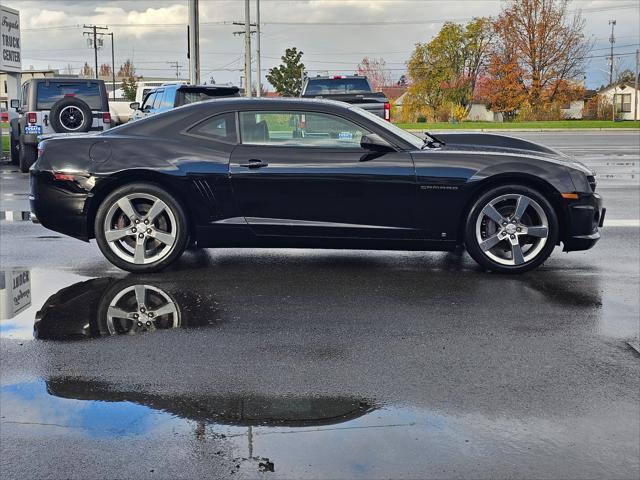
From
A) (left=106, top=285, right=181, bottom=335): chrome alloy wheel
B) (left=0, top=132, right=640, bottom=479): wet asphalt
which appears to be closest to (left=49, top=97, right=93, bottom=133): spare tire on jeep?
(left=0, top=132, right=640, bottom=479): wet asphalt

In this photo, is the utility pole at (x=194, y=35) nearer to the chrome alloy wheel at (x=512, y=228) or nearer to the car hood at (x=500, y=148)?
the car hood at (x=500, y=148)

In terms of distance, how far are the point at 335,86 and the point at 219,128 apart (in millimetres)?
14941

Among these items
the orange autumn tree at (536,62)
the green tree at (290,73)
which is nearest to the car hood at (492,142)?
the orange autumn tree at (536,62)

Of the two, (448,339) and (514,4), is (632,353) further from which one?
(514,4)

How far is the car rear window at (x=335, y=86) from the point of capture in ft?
71.2

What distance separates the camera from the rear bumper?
737 centimetres

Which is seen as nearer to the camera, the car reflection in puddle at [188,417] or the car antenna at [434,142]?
the car reflection in puddle at [188,417]

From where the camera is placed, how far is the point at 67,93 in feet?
62.5

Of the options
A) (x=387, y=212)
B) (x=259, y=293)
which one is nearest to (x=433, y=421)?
(x=259, y=293)

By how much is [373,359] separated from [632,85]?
10721 centimetres

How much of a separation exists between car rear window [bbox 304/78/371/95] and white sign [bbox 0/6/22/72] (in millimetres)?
7708

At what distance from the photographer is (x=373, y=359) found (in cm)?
495

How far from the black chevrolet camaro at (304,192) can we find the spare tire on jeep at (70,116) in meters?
9.86

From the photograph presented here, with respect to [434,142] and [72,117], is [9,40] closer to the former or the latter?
[72,117]
